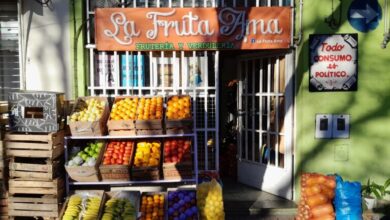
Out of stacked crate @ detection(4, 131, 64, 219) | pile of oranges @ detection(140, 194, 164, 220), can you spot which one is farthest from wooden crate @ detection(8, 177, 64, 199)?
pile of oranges @ detection(140, 194, 164, 220)

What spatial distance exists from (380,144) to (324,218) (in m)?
2.36

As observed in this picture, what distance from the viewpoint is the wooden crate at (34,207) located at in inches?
209

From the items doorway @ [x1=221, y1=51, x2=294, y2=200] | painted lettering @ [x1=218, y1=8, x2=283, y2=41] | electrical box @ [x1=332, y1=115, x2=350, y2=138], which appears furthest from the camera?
doorway @ [x1=221, y1=51, x2=294, y2=200]

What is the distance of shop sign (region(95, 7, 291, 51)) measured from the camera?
6035mm

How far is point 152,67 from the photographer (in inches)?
249

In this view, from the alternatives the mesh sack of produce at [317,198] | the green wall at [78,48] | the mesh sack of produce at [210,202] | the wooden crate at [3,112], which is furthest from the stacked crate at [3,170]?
the mesh sack of produce at [317,198]

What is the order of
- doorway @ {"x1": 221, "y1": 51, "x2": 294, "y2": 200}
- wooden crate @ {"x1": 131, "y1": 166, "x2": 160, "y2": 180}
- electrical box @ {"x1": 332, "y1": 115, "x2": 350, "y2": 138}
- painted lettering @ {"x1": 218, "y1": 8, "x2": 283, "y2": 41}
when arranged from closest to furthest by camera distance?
wooden crate @ {"x1": 131, "y1": 166, "x2": 160, "y2": 180}
painted lettering @ {"x1": 218, "y1": 8, "x2": 283, "y2": 41}
electrical box @ {"x1": 332, "y1": 115, "x2": 350, "y2": 138}
doorway @ {"x1": 221, "y1": 51, "x2": 294, "y2": 200}

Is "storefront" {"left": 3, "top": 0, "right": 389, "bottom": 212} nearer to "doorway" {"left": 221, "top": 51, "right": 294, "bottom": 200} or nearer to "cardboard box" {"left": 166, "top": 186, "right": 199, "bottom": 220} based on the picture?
"doorway" {"left": 221, "top": 51, "right": 294, "bottom": 200}

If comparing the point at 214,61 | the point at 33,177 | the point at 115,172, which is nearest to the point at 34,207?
the point at 33,177

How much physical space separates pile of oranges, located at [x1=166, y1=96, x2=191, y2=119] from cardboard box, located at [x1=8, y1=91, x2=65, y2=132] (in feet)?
5.20

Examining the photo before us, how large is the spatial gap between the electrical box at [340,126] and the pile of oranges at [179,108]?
2468 mm

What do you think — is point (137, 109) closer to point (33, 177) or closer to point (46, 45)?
point (33, 177)

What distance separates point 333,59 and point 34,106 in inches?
181

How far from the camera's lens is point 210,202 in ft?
17.2
